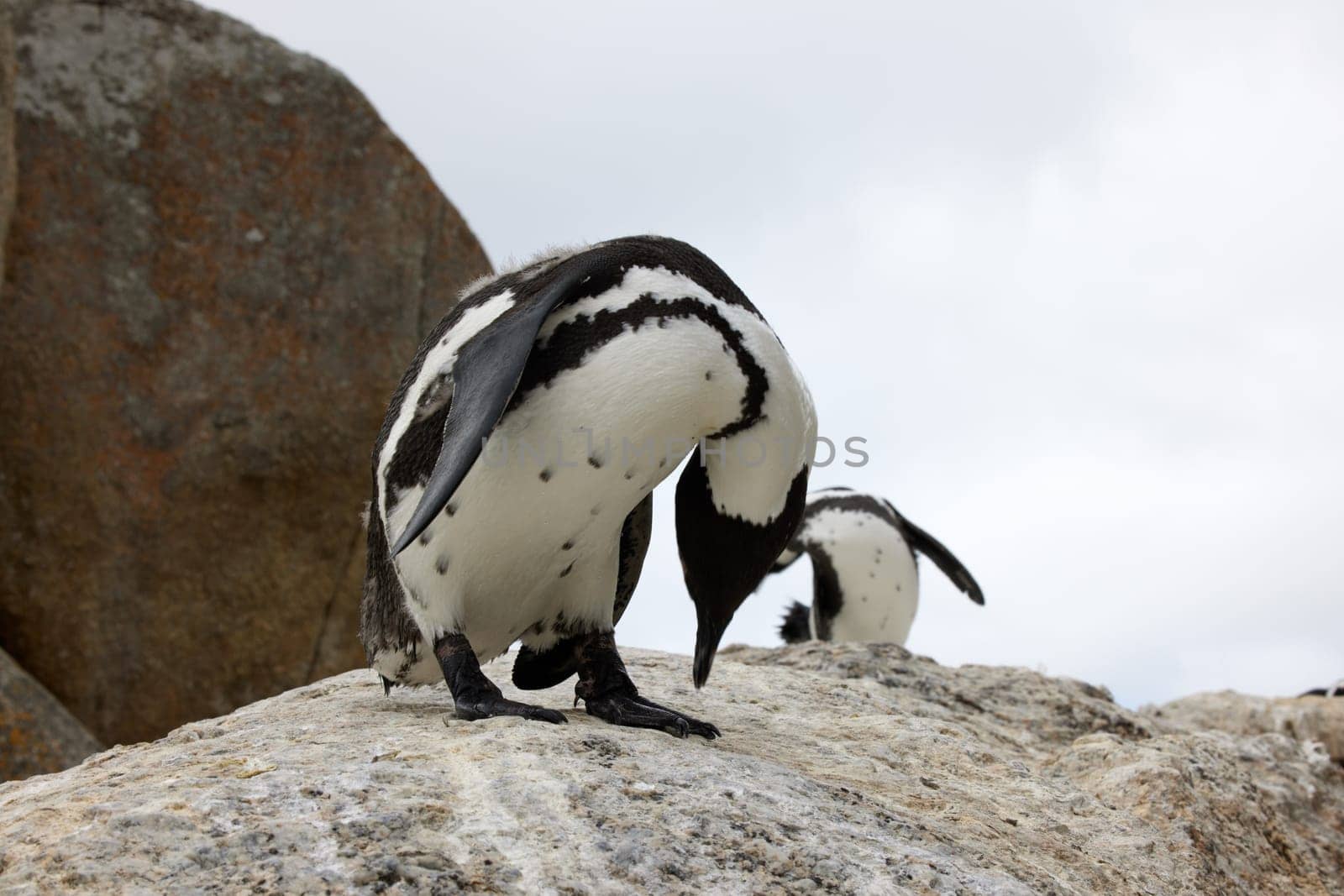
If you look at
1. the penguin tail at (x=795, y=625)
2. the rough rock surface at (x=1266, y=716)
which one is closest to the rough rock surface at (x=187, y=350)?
the penguin tail at (x=795, y=625)

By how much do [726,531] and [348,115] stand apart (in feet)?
16.9

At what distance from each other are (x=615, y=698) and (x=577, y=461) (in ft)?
1.78

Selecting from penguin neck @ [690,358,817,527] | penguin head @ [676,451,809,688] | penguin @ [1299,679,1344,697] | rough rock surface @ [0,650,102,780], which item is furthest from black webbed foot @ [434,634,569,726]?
penguin @ [1299,679,1344,697]

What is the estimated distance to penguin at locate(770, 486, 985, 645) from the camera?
6.40 metres

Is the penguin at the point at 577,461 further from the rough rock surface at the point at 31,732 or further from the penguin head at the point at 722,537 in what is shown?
the rough rock surface at the point at 31,732

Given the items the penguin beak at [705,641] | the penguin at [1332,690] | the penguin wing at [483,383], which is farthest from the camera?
the penguin at [1332,690]

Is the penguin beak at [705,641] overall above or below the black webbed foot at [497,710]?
above

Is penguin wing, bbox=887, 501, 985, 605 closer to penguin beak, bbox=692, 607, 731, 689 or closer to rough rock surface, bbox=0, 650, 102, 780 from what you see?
rough rock surface, bbox=0, 650, 102, 780

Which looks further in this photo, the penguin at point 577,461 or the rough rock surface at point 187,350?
the rough rock surface at point 187,350

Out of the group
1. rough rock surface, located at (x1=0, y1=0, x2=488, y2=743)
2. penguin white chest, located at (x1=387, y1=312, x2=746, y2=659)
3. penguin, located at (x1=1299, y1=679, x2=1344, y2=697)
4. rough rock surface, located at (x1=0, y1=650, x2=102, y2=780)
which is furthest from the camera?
penguin, located at (x1=1299, y1=679, x2=1344, y2=697)

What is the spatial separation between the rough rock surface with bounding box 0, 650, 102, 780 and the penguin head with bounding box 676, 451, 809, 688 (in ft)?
12.3

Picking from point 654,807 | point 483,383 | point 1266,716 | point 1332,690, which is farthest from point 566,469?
point 1332,690

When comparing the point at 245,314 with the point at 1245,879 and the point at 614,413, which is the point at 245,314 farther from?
the point at 1245,879

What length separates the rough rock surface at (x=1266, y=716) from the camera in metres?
6.43
